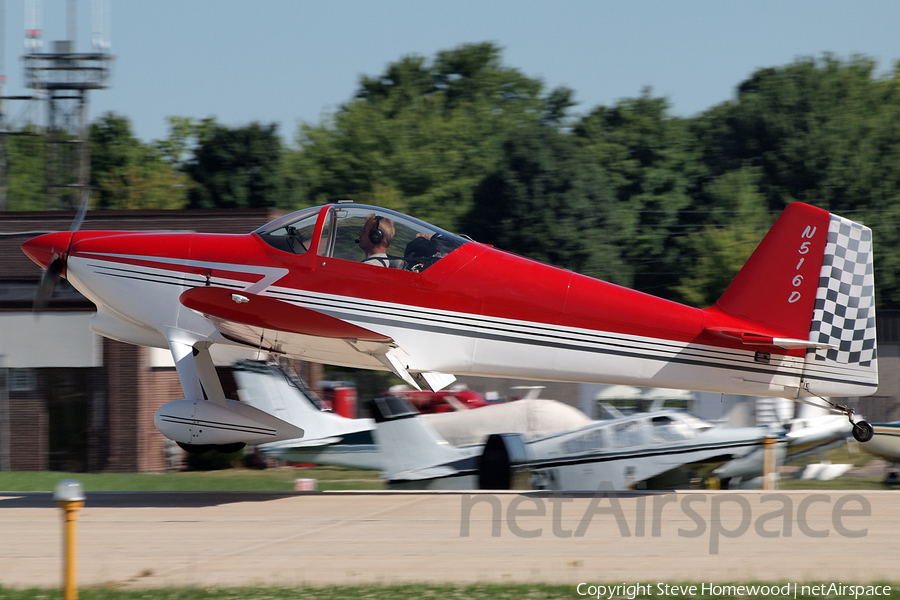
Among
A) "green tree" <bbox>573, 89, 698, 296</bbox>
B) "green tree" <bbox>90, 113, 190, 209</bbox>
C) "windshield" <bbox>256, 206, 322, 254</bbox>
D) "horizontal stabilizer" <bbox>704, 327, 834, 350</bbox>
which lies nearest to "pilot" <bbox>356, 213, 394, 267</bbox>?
"windshield" <bbox>256, 206, 322, 254</bbox>

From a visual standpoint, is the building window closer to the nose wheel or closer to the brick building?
the brick building

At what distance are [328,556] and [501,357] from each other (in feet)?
8.93

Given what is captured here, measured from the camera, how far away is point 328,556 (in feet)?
19.8

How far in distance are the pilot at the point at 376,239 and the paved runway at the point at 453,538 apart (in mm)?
2329

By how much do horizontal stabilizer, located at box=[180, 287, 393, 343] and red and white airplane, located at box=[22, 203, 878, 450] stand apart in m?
0.03

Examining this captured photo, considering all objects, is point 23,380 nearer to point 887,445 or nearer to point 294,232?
point 294,232

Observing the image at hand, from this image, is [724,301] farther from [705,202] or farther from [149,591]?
[705,202]

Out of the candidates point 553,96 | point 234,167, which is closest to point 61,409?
point 234,167

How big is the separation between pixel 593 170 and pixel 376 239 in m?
26.0

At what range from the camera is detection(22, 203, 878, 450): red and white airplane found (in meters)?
7.84

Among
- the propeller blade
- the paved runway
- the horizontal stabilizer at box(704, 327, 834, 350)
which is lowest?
the paved runway

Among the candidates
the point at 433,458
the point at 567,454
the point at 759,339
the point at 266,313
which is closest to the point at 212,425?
the point at 266,313

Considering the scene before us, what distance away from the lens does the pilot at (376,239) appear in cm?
797

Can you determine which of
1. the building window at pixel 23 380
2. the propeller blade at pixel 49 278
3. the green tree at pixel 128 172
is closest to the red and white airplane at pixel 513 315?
the propeller blade at pixel 49 278
